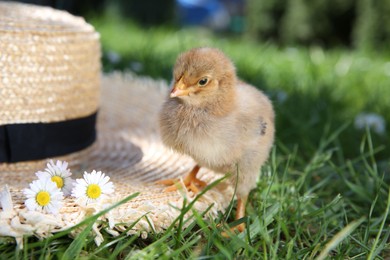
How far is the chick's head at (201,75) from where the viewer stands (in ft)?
4.88

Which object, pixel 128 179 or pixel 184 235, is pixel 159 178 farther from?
pixel 184 235

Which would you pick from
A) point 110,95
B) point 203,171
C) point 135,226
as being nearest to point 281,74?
point 110,95

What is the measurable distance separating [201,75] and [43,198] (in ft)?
1.65

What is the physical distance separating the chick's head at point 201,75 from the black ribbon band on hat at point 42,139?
0.48 metres

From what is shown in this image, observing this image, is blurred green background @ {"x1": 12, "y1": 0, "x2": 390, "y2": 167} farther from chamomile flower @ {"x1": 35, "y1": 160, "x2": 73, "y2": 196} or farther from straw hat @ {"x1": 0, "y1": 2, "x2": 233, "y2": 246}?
chamomile flower @ {"x1": 35, "y1": 160, "x2": 73, "y2": 196}

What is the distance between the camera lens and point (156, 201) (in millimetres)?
1503

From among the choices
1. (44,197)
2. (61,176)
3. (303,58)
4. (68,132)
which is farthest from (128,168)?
(303,58)

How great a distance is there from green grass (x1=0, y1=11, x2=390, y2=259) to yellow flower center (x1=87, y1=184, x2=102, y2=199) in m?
0.08

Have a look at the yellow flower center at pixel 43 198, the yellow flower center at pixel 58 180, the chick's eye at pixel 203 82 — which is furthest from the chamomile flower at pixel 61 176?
the chick's eye at pixel 203 82

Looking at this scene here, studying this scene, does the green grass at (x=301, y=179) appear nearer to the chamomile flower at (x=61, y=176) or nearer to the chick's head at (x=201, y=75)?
the chamomile flower at (x=61, y=176)

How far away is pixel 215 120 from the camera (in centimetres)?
154

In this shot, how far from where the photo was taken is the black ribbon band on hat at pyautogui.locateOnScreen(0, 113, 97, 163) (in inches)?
66.8

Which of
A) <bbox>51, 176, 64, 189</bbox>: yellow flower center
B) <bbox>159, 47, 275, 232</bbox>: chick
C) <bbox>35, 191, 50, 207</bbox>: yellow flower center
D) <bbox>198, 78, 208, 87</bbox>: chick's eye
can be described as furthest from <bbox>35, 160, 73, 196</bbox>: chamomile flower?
<bbox>198, 78, 208, 87</bbox>: chick's eye

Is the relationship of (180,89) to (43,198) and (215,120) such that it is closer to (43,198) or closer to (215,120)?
(215,120)
